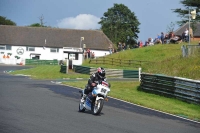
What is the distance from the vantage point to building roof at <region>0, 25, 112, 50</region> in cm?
9850

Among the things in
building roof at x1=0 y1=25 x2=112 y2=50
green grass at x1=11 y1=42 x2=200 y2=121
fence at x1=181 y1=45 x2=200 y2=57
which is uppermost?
building roof at x1=0 y1=25 x2=112 y2=50

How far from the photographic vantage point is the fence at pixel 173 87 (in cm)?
2355

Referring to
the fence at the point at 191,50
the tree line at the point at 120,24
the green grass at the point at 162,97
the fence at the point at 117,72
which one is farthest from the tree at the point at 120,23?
the fence at the point at 191,50

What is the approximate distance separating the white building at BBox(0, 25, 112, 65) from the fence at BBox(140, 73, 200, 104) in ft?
219

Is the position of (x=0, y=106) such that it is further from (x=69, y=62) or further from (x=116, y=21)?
(x=116, y=21)

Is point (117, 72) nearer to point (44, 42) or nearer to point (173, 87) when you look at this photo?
point (173, 87)

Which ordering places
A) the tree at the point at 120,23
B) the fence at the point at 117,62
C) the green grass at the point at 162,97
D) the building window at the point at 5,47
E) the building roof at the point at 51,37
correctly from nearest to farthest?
the green grass at the point at 162,97 < the fence at the point at 117,62 < the building window at the point at 5,47 < the building roof at the point at 51,37 < the tree at the point at 120,23

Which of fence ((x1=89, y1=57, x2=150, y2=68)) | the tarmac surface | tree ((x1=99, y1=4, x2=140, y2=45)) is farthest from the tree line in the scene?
the tarmac surface

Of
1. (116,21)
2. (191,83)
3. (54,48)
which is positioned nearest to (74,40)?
(54,48)

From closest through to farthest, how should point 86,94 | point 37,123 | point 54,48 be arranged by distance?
point 37,123 → point 86,94 → point 54,48

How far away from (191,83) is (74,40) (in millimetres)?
77200

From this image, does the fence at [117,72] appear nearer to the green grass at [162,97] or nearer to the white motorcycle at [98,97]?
the green grass at [162,97]

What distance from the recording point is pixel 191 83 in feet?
78.7

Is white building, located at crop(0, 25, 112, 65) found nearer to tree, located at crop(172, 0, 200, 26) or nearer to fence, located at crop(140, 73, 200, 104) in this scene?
tree, located at crop(172, 0, 200, 26)
